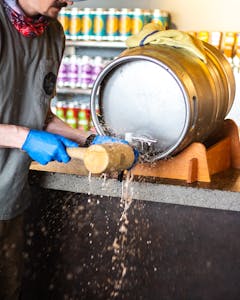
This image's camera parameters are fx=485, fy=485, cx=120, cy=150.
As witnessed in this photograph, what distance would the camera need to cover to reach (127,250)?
214cm

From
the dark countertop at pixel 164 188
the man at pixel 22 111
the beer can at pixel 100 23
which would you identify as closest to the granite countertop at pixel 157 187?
the dark countertop at pixel 164 188

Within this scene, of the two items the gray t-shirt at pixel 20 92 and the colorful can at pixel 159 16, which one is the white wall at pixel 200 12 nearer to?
the colorful can at pixel 159 16

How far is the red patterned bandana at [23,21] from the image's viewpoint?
70.9 inches

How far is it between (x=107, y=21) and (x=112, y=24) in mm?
72

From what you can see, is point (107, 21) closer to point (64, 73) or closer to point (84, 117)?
point (64, 73)

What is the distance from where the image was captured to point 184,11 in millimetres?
5207

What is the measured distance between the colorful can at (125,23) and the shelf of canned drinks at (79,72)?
13.6 inches

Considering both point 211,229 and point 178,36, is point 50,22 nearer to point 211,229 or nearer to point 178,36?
point 178,36

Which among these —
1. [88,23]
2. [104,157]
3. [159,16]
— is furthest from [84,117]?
[104,157]

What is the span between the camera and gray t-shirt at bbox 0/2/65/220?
5.96ft

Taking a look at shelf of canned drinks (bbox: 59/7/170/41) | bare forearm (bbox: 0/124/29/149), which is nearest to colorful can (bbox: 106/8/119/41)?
shelf of canned drinks (bbox: 59/7/170/41)

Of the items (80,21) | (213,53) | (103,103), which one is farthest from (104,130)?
(80,21)

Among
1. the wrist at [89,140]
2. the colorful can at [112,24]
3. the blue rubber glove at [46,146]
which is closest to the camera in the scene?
the blue rubber glove at [46,146]

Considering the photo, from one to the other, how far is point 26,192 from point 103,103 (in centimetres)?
51
